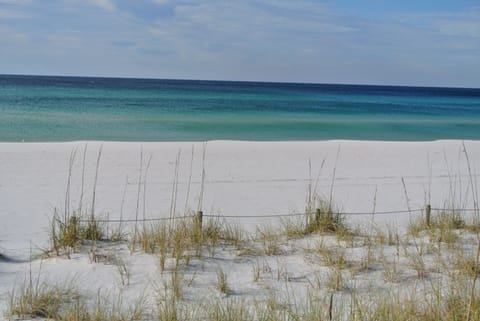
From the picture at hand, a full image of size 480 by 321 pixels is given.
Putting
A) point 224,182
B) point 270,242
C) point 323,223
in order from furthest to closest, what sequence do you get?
1. point 224,182
2. point 323,223
3. point 270,242

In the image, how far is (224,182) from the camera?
353 inches

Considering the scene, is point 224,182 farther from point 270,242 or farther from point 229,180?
point 270,242

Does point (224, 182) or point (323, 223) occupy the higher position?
point (323, 223)

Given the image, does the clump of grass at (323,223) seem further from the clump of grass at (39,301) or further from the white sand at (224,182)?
the clump of grass at (39,301)

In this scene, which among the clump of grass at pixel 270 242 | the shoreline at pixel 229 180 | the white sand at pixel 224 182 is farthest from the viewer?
the shoreline at pixel 229 180

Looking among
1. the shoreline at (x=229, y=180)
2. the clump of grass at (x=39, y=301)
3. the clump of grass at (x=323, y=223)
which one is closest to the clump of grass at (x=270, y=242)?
the clump of grass at (x=323, y=223)

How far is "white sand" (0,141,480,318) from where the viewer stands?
646 cm

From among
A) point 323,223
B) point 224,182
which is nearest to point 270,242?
point 323,223

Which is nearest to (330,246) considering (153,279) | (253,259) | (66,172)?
(253,259)

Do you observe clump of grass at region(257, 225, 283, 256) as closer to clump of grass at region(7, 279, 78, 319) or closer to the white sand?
the white sand

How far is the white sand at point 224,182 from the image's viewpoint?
6.46 metres

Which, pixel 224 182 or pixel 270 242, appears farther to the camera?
pixel 224 182

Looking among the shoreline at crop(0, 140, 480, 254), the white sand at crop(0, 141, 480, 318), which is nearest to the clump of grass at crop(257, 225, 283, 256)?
the white sand at crop(0, 141, 480, 318)

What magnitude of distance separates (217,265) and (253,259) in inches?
13.4
